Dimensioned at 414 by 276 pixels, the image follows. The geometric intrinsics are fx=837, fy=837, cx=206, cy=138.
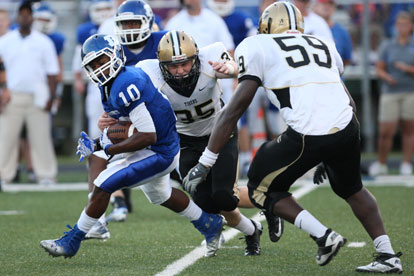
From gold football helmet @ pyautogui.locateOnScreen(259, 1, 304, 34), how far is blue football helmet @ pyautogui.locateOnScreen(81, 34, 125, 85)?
3.02 ft

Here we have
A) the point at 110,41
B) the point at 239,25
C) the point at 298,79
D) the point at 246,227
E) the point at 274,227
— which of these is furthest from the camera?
the point at 239,25

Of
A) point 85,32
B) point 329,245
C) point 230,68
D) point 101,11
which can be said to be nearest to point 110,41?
point 230,68

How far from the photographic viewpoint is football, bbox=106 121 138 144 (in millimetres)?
5088

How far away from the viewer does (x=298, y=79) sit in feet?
14.6

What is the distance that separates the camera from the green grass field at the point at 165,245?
484 cm

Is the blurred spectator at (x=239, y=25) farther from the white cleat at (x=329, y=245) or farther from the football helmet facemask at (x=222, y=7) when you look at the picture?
the white cleat at (x=329, y=245)

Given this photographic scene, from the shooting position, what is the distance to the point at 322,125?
4.39 meters

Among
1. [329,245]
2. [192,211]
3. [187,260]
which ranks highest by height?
[329,245]

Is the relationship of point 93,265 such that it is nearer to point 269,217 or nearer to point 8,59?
point 269,217

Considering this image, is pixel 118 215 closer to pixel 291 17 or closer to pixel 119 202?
pixel 119 202

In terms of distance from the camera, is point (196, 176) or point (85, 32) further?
point (85, 32)

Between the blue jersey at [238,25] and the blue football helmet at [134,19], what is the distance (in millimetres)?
4213

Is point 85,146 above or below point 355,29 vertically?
above

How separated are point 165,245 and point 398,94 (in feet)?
18.5
